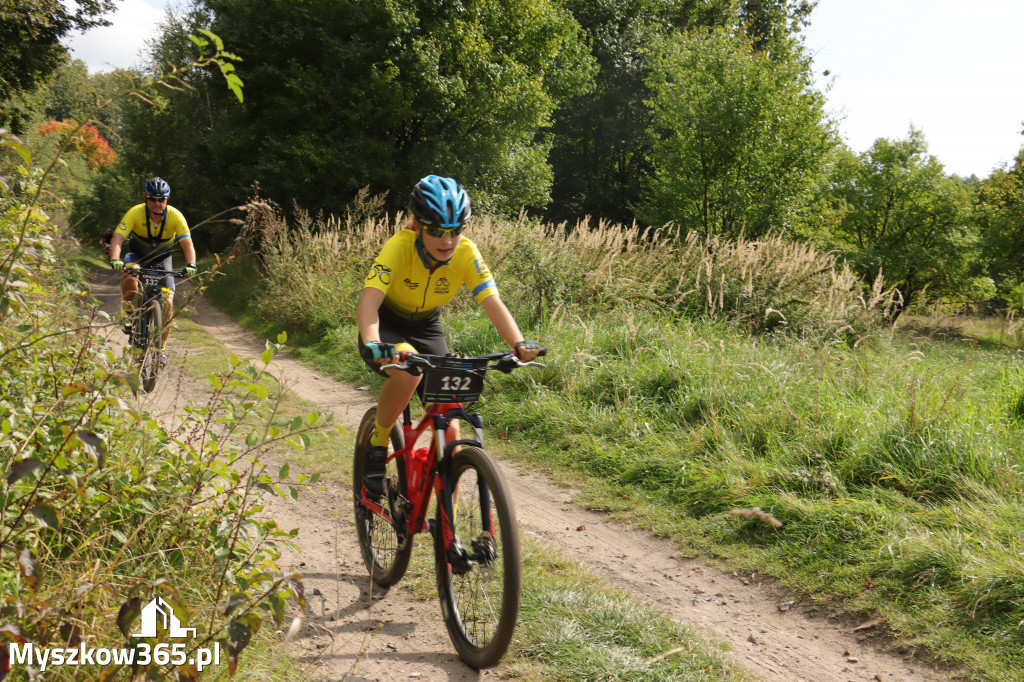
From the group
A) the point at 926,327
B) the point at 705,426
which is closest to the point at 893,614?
the point at 705,426

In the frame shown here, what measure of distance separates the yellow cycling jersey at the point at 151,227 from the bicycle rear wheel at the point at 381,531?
535cm

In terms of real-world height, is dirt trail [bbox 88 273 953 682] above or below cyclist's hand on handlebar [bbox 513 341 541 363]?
below

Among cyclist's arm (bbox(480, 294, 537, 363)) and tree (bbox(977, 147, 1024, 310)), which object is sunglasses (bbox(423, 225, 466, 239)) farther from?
tree (bbox(977, 147, 1024, 310))

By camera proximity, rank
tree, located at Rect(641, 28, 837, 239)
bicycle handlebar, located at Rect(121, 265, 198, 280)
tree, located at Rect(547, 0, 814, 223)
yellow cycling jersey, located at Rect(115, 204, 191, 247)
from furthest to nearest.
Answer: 1. tree, located at Rect(547, 0, 814, 223)
2. tree, located at Rect(641, 28, 837, 239)
3. yellow cycling jersey, located at Rect(115, 204, 191, 247)
4. bicycle handlebar, located at Rect(121, 265, 198, 280)

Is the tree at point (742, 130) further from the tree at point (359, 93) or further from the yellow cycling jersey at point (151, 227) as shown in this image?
the yellow cycling jersey at point (151, 227)

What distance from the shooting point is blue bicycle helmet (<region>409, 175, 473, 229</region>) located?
12.3ft

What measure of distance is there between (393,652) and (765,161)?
2401cm

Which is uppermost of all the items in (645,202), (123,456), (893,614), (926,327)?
(645,202)

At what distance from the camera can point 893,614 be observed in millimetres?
4086

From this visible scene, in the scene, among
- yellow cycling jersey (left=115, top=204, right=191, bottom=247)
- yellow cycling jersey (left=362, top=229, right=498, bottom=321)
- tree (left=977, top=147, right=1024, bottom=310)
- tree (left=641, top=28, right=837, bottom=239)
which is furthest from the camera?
tree (left=977, top=147, right=1024, bottom=310)

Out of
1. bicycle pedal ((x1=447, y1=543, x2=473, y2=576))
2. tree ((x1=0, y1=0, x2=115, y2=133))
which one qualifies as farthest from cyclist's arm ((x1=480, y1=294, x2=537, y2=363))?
tree ((x1=0, y1=0, x2=115, y2=133))

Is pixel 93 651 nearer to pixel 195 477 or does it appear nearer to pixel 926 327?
Result: pixel 195 477

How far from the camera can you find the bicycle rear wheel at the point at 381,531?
13.5ft

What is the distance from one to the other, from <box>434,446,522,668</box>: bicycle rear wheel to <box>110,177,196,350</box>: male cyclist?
583 centimetres
